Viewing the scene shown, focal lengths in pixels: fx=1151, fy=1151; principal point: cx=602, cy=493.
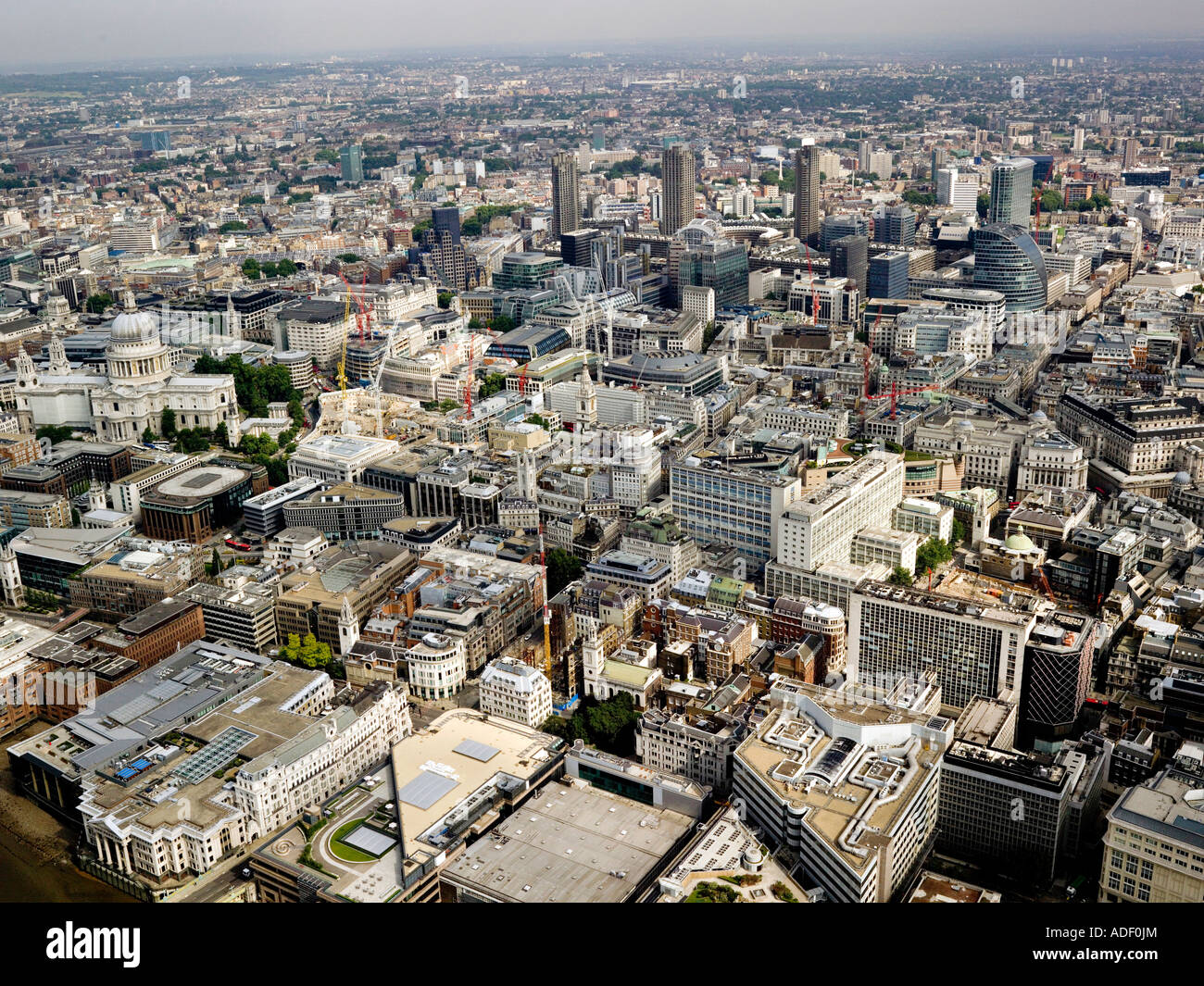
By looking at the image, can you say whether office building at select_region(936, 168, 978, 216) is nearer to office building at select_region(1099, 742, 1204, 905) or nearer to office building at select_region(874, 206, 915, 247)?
office building at select_region(874, 206, 915, 247)

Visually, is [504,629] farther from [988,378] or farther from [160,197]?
[160,197]

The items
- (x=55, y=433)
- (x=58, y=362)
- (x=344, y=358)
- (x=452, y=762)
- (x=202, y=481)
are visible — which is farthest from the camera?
(x=344, y=358)

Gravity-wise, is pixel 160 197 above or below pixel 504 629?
above

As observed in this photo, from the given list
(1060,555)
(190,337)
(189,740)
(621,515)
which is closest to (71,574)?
(189,740)

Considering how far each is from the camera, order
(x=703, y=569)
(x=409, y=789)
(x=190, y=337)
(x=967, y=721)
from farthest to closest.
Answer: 1. (x=190, y=337)
2. (x=703, y=569)
3. (x=967, y=721)
4. (x=409, y=789)

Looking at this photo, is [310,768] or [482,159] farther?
[482,159]

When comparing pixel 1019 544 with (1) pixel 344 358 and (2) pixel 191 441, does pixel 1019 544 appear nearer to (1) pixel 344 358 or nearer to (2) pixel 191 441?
(2) pixel 191 441

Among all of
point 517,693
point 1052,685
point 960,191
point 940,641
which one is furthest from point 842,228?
point 517,693

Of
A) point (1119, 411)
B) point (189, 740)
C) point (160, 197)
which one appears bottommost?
point (189, 740)
